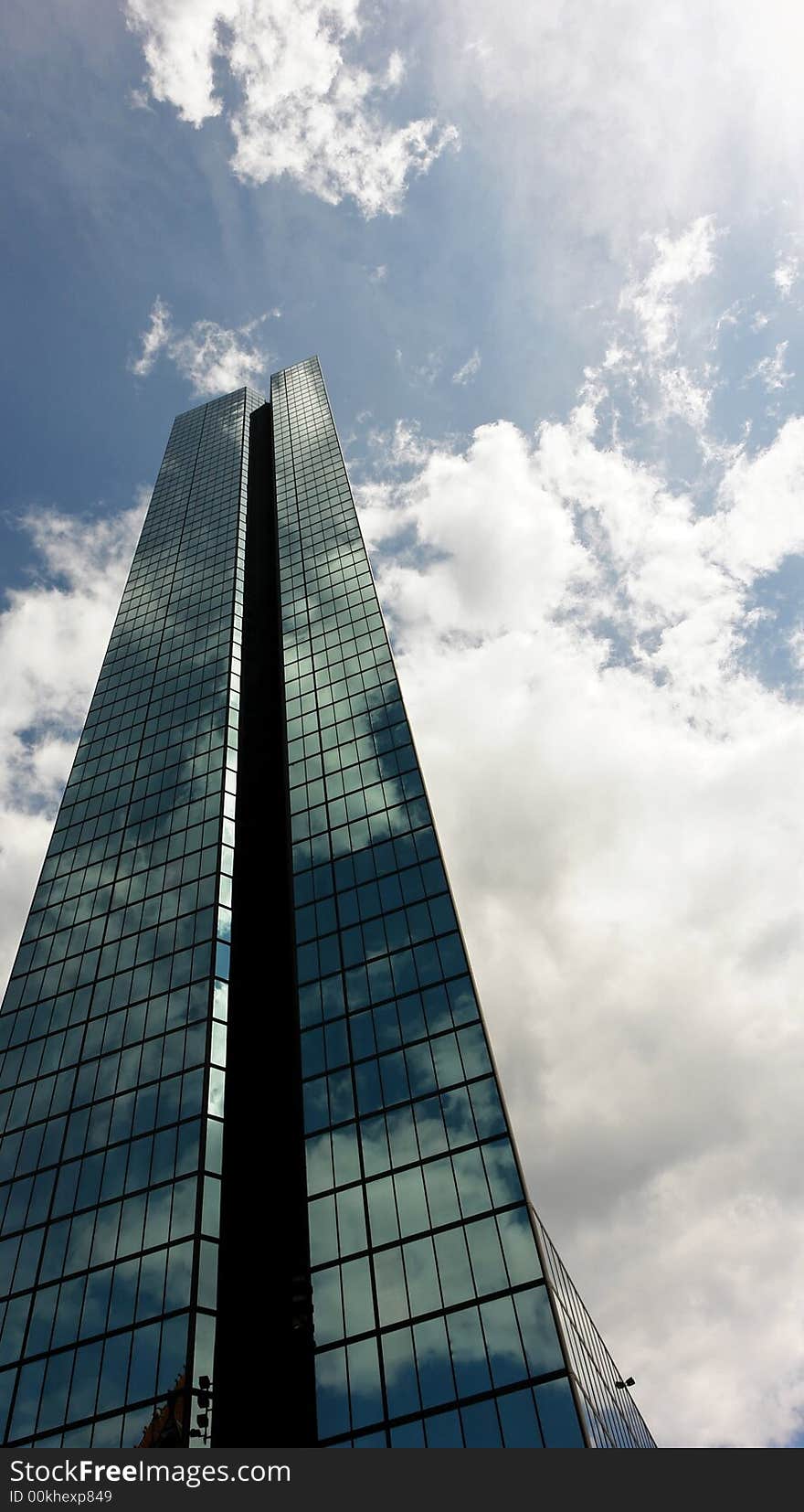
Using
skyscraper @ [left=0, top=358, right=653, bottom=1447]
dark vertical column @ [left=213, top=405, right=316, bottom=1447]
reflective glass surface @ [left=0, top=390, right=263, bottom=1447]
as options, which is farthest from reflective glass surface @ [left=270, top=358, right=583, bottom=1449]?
reflective glass surface @ [left=0, top=390, right=263, bottom=1447]

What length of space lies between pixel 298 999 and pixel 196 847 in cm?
1637

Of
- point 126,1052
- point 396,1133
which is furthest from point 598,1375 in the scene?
point 126,1052

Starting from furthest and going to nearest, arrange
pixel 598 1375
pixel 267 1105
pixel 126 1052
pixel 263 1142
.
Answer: pixel 598 1375 → pixel 126 1052 → pixel 267 1105 → pixel 263 1142

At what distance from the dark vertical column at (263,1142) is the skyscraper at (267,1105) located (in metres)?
0.14

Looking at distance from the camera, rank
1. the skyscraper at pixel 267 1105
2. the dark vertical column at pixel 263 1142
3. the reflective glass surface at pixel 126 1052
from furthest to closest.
Answer: the reflective glass surface at pixel 126 1052
the dark vertical column at pixel 263 1142
the skyscraper at pixel 267 1105

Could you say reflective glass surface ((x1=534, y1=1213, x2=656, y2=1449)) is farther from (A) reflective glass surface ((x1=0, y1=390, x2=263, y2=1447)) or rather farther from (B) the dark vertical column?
(A) reflective glass surface ((x1=0, y1=390, x2=263, y2=1447))

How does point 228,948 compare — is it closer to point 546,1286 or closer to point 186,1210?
point 186,1210

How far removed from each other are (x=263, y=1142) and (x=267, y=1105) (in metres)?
2.10

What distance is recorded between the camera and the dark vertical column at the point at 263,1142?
125ft

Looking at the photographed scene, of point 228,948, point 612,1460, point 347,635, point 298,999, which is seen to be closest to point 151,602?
point 347,635

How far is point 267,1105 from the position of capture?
1950 inches

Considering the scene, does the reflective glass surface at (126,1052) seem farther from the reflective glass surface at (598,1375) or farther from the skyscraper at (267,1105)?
the reflective glass surface at (598,1375)

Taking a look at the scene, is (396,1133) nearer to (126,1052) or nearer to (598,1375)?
(126,1052)

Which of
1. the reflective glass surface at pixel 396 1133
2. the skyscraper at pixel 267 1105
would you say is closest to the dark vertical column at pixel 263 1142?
the skyscraper at pixel 267 1105
